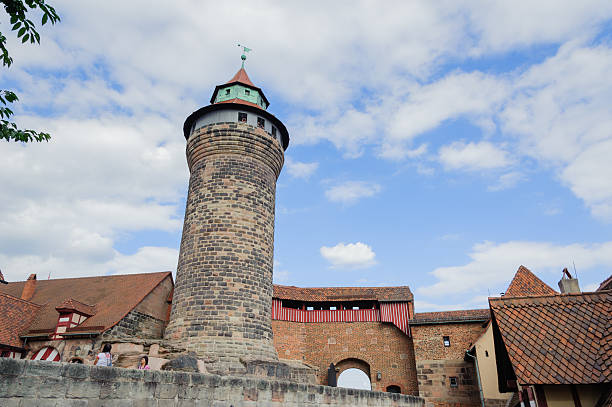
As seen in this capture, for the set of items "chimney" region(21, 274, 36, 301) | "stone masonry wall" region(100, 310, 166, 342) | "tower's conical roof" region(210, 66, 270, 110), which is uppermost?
"tower's conical roof" region(210, 66, 270, 110)

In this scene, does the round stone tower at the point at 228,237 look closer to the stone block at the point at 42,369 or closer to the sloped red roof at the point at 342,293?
the stone block at the point at 42,369

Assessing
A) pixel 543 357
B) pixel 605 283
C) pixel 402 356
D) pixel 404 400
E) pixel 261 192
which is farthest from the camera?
pixel 402 356

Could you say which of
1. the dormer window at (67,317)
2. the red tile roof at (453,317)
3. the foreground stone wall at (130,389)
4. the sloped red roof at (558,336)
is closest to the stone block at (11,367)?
the foreground stone wall at (130,389)

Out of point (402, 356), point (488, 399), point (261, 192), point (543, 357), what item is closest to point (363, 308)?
point (402, 356)

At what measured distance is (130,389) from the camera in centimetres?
550

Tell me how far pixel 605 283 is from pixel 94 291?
1776 centimetres

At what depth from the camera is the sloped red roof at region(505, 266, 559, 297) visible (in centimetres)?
1469

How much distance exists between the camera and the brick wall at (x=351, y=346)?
1923 centimetres

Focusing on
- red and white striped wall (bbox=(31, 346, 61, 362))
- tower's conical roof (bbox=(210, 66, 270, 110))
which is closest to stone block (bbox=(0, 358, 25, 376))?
red and white striped wall (bbox=(31, 346, 61, 362))

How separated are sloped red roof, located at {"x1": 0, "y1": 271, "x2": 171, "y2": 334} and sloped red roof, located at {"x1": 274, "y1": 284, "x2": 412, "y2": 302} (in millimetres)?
6321

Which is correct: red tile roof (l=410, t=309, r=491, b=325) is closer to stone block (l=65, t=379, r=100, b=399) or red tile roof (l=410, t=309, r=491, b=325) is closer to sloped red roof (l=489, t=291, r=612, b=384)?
sloped red roof (l=489, t=291, r=612, b=384)

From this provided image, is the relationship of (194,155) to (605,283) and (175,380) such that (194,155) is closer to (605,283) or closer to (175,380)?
(175,380)

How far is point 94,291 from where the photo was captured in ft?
55.4

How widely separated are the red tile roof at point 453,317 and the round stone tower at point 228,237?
872 centimetres
